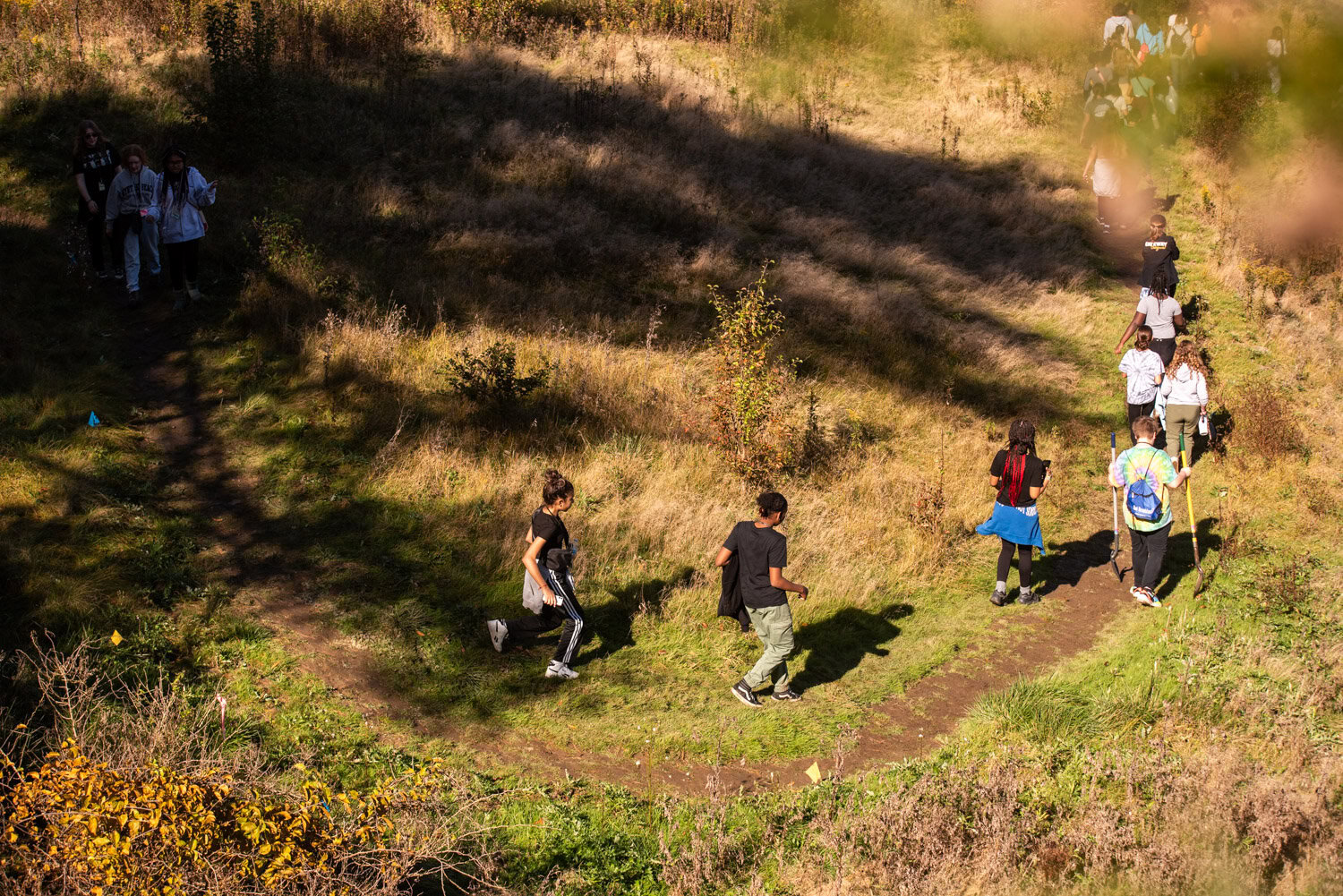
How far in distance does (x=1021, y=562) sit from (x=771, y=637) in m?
3.25

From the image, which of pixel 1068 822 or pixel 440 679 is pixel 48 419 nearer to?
pixel 440 679

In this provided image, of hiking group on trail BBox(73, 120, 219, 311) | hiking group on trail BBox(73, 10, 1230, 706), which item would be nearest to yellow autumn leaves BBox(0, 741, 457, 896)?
hiking group on trail BBox(73, 10, 1230, 706)

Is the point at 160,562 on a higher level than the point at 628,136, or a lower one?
lower

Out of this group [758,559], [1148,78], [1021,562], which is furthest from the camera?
[1148,78]

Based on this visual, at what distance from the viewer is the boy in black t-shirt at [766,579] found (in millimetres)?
7355

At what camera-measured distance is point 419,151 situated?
17641 millimetres

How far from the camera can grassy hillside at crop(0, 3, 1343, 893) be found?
643 cm

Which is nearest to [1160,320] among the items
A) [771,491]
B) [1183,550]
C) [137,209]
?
[1183,550]

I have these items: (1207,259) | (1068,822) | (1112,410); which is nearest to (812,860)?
(1068,822)

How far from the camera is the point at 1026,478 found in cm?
903

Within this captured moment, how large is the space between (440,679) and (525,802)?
1652mm

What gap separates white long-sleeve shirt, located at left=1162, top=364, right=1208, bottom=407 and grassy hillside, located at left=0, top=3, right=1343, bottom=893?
1.39 m

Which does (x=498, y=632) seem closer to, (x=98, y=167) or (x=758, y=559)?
(x=758, y=559)

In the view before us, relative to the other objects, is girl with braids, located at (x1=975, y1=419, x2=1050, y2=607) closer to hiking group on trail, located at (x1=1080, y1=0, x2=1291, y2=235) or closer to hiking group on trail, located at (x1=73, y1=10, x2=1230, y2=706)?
hiking group on trail, located at (x1=73, y1=10, x2=1230, y2=706)
